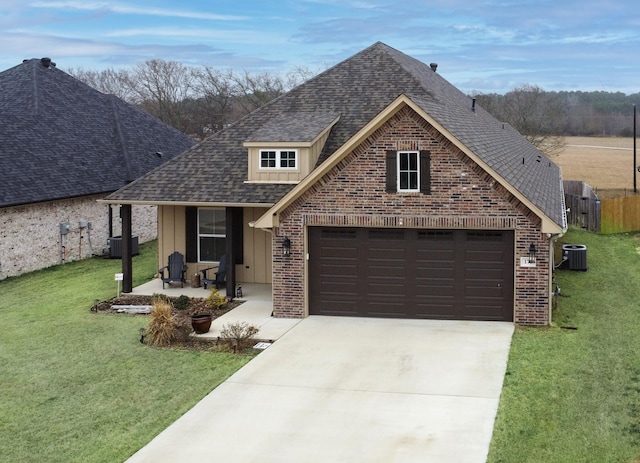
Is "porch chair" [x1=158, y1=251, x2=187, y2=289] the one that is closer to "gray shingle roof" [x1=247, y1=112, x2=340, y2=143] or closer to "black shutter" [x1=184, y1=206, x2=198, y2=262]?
"black shutter" [x1=184, y1=206, x2=198, y2=262]

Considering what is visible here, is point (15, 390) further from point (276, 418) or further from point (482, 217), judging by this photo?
point (482, 217)

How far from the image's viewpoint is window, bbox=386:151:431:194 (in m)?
17.5

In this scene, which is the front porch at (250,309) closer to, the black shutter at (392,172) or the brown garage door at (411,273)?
the brown garage door at (411,273)

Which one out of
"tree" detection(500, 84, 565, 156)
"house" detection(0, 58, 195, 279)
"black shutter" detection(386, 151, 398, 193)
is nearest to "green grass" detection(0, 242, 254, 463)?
"house" detection(0, 58, 195, 279)

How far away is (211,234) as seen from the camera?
22969mm

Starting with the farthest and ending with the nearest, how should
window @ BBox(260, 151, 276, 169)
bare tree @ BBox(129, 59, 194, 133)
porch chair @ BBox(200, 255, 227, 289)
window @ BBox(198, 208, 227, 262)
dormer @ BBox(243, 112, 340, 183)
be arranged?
bare tree @ BBox(129, 59, 194, 133) → window @ BBox(198, 208, 227, 262) → porch chair @ BBox(200, 255, 227, 289) → window @ BBox(260, 151, 276, 169) → dormer @ BBox(243, 112, 340, 183)

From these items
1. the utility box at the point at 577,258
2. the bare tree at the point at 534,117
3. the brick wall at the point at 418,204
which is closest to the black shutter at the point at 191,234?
the brick wall at the point at 418,204

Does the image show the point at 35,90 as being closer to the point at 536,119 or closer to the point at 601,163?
the point at 536,119

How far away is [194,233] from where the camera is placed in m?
23.0

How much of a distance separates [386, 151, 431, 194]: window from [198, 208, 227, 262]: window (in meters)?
6.77

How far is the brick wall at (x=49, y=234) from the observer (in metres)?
24.7

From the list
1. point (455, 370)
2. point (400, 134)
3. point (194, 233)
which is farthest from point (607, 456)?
point (194, 233)

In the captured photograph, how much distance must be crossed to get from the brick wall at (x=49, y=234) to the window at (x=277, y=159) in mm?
9069

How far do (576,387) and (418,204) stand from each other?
19.9ft
